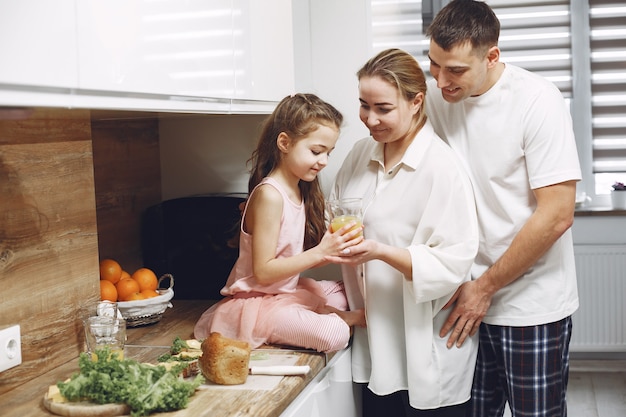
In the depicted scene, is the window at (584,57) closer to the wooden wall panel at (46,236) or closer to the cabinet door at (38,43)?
the wooden wall panel at (46,236)

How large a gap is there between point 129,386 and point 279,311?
0.58m

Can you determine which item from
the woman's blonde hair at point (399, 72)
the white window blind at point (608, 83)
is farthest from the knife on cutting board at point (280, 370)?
the white window blind at point (608, 83)

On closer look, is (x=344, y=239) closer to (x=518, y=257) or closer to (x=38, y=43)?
(x=518, y=257)

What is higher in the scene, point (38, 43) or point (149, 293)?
point (38, 43)

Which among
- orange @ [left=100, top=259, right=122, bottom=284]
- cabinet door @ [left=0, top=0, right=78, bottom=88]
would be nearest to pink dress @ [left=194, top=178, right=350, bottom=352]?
orange @ [left=100, top=259, right=122, bottom=284]

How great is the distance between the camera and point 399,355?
2.05 metres

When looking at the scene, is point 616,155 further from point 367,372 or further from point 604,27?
point 367,372

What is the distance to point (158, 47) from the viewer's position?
1485 millimetres

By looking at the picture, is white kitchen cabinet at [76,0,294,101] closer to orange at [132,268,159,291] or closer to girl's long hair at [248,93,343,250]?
girl's long hair at [248,93,343,250]

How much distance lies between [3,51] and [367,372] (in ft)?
4.57

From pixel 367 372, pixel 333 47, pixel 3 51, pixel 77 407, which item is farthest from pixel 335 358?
pixel 3 51

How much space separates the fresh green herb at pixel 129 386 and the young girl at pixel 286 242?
46cm

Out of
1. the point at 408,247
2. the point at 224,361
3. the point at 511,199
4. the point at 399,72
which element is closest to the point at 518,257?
the point at 511,199

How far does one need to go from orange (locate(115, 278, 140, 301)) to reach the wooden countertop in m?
0.11
